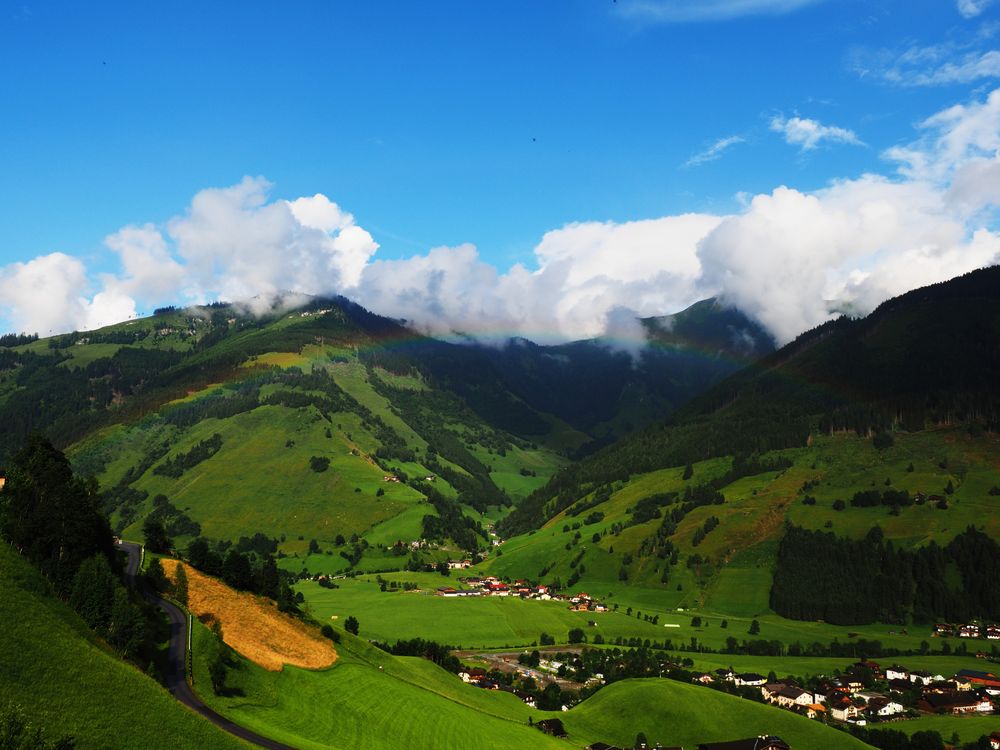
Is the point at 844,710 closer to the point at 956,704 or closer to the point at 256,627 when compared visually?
the point at 956,704

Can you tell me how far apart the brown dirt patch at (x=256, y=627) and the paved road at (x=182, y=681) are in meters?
Answer: 4.05

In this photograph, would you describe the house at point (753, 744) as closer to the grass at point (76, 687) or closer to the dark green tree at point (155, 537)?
the grass at point (76, 687)

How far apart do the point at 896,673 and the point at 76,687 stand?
181 m

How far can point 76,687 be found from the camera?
46438 millimetres

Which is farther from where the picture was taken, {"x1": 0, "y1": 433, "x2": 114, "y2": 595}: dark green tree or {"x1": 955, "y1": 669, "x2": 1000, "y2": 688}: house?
{"x1": 955, "y1": 669, "x2": 1000, "y2": 688}: house

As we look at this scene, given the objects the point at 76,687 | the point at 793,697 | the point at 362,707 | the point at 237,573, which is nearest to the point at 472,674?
the point at 793,697

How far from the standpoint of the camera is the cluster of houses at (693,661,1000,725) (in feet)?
468

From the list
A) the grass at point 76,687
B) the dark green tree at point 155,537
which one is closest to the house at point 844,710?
the dark green tree at point 155,537

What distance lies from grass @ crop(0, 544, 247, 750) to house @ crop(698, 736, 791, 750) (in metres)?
88.0

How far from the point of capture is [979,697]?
14662 cm

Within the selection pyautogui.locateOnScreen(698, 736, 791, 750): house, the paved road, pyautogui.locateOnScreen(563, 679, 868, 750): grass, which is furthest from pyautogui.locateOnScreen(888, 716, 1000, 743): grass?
the paved road

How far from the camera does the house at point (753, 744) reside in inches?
4365

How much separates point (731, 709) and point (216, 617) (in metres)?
90.9

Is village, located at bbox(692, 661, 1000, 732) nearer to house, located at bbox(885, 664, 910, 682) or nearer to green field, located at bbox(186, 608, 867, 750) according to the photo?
house, located at bbox(885, 664, 910, 682)
